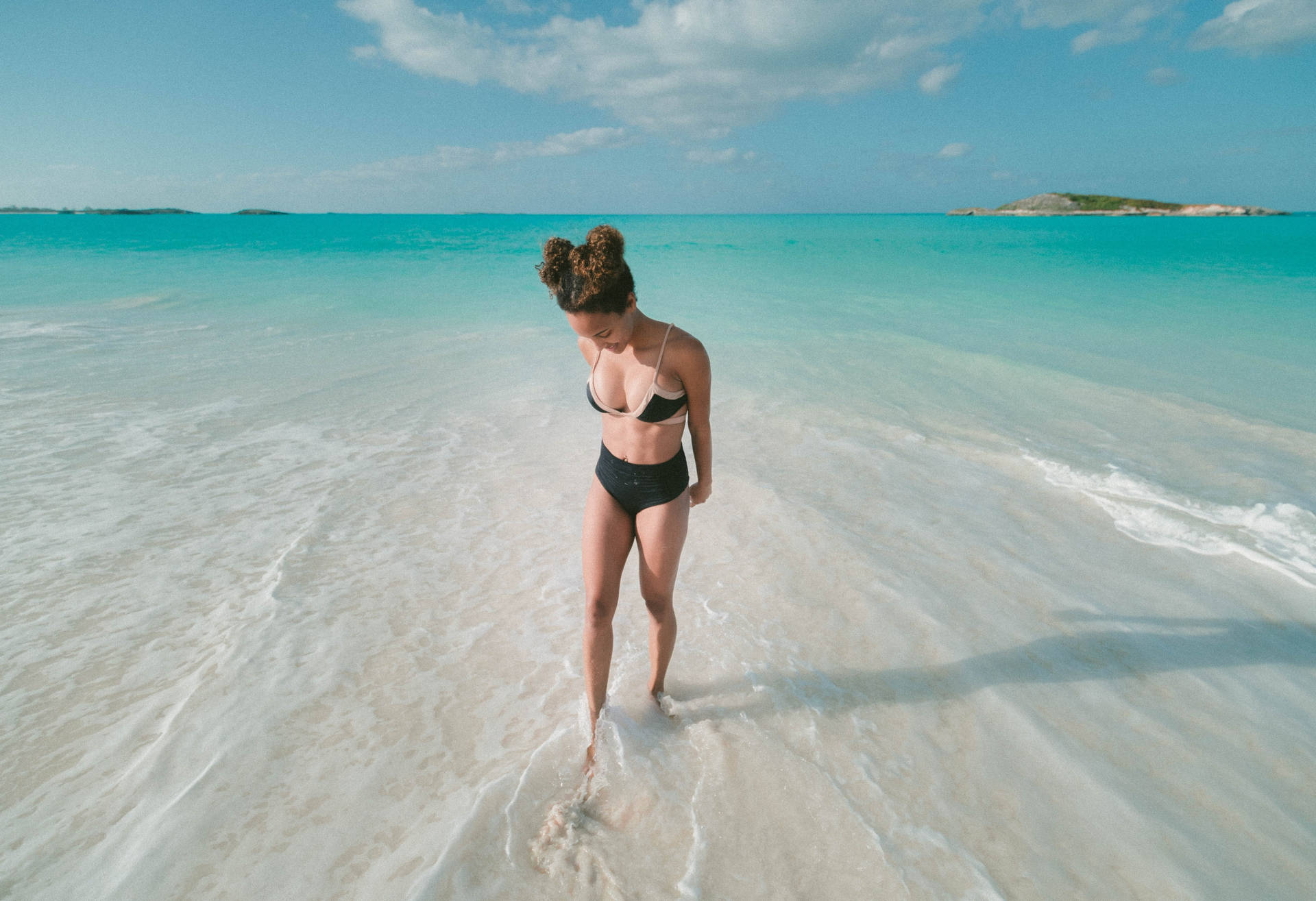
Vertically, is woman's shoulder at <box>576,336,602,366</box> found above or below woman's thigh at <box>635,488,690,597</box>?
above

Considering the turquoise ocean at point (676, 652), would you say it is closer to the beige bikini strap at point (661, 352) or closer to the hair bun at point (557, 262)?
the beige bikini strap at point (661, 352)

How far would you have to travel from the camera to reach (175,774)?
118 inches

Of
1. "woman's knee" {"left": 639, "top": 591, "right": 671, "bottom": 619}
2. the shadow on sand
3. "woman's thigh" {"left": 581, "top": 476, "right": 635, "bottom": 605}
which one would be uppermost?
"woman's thigh" {"left": 581, "top": 476, "right": 635, "bottom": 605}

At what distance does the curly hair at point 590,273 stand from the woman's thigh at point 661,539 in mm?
989

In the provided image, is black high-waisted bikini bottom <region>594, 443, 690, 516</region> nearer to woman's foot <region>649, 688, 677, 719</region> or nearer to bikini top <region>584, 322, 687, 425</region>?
bikini top <region>584, 322, 687, 425</region>

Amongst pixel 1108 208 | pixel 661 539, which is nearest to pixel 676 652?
pixel 661 539

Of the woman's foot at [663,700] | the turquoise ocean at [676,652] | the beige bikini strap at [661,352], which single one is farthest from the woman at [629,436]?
the turquoise ocean at [676,652]

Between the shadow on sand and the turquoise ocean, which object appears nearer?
the turquoise ocean

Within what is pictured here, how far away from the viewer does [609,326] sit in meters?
2.49

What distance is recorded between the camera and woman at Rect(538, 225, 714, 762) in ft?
8.02

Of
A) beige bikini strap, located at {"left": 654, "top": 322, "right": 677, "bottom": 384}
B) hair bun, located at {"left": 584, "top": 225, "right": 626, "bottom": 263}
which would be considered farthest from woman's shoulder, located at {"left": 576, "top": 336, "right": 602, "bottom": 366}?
hair bun, located at {"left": 584, "top": 225, "right": 626, "bottom": 263}

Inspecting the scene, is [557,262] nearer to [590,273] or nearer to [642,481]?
[590,273]

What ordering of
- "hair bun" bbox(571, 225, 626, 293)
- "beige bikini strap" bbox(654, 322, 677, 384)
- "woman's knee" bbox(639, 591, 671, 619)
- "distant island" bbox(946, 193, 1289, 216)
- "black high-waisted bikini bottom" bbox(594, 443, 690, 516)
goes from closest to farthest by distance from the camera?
1. "hair bun" bbox(571, 225, 626, 293)
2. "beige bikini strap" bbox(654, 322, 677, 384)
3. "black high-waisted bikini bottom" bbox(594, 443, 690, 516)
4. "woman's knee" bbox(639, 591, 671, 619)
5. "distant island" bbox(946, 193, 1289, 216)

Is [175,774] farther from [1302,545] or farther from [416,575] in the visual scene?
[1302,545]
